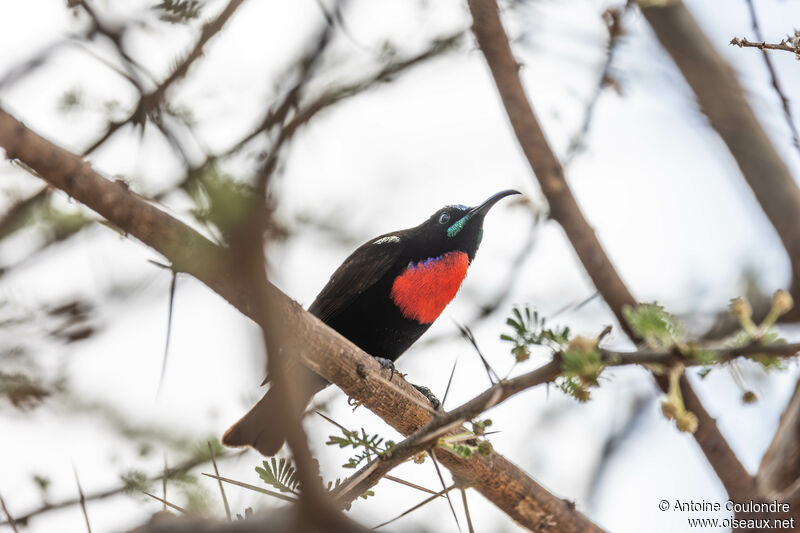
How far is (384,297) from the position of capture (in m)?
4.84

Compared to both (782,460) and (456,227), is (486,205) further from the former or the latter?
(782,460)

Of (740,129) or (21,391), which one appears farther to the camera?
(740,129)

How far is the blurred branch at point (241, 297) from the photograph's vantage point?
2211 millimetres

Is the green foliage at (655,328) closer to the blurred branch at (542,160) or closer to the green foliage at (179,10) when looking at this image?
the green foliage at (179,10)

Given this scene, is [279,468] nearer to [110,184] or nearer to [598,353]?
[110,184]

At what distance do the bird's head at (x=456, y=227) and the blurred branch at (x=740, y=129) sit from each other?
192cm

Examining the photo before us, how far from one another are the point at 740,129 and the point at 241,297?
198 inches

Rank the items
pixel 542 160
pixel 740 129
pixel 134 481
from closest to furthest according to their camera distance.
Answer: pixel 134 481
pixel 542 160
pixel 740 129

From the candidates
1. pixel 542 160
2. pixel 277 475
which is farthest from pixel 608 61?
pixel 277 475

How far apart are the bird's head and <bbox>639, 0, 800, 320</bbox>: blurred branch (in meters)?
1.92

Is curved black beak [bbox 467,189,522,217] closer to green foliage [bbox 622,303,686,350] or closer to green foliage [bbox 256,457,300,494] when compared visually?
green foliage [bbox 256,457,300,494]

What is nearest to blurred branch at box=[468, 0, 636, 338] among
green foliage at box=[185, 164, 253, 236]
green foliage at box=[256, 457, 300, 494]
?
green foliage at box=[256, 457, 300, 494]

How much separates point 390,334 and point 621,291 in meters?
1.33

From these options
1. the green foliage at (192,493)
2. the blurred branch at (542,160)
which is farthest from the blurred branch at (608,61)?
the green foliage at (192,493)
